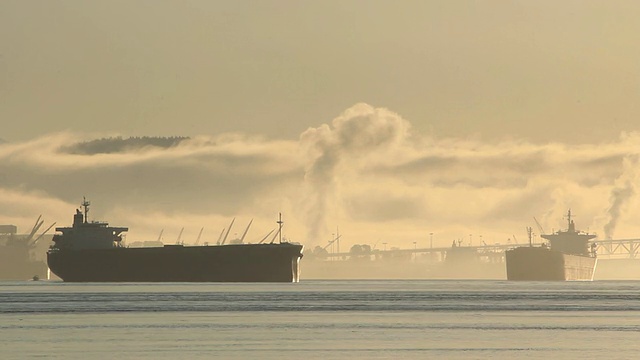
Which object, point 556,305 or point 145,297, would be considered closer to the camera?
point 556,305

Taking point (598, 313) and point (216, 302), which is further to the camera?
point (216, 302)

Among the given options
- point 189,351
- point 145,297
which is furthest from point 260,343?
point 145,297

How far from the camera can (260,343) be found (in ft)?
249

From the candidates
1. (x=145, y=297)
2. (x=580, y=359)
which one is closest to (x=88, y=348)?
(x=580, y=359)

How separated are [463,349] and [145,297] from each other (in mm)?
88274

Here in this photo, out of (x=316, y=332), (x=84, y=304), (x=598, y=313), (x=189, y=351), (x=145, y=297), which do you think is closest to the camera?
(x=189, y=351)

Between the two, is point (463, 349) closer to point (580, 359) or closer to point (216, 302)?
point (580, 359)

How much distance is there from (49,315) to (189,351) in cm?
4533

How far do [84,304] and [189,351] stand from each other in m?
67.0

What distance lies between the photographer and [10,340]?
78.4m

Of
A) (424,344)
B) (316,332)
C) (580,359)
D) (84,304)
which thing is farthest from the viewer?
(84,304)

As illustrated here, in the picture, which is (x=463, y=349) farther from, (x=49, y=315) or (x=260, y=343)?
(x=49, y=315)

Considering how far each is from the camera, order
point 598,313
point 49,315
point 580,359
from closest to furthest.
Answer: point 580,359
point 49,315
point 598,313

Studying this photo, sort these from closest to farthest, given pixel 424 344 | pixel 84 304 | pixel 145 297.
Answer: pixel 424 344 → pixel 84 304 → pixel 145 297
